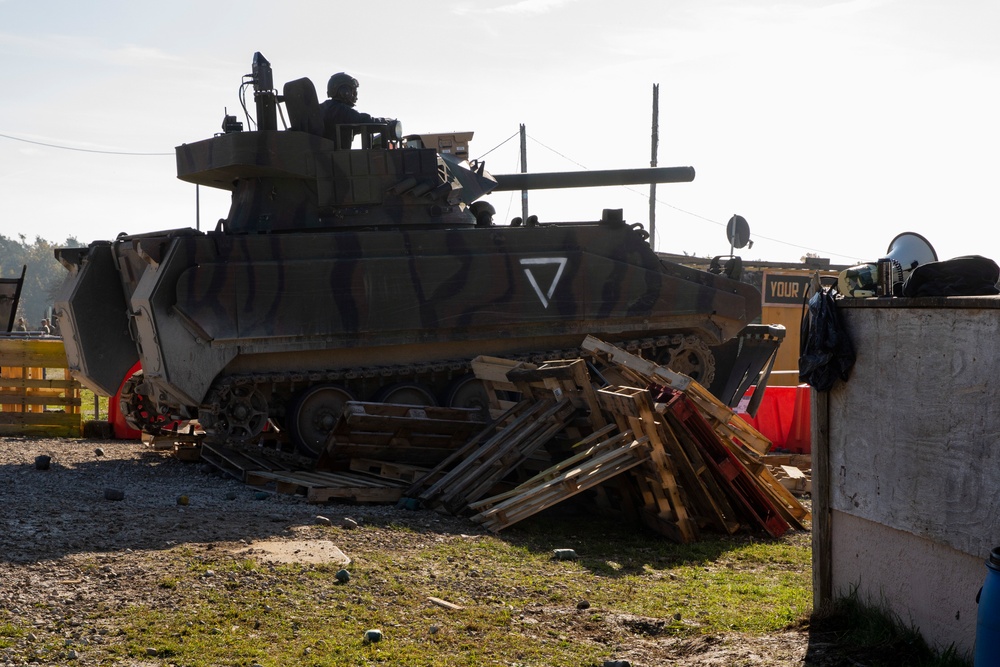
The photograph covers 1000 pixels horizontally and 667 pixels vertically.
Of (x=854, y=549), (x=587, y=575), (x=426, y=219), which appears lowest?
(x=587, y=575)

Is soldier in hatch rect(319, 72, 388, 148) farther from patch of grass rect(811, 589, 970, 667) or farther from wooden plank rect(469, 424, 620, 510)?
patch of grass rect(811, 589, 970, 667)

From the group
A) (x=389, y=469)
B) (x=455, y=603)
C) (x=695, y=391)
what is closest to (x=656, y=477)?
(x=695, y=391)

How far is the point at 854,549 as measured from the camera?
20.0ft

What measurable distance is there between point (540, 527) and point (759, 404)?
19.7 feet

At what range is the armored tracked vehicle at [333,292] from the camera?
1213 cm

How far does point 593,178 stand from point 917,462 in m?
11.2

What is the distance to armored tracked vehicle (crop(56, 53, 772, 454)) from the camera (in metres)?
12.1

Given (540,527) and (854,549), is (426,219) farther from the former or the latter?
(854,549)

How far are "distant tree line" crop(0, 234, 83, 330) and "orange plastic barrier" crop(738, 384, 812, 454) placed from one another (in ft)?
280

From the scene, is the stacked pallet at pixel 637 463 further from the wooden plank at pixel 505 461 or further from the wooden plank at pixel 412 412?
the wooden plank at pixel 412 412

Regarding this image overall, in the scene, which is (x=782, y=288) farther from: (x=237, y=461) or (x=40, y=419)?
(x=40, y=419)

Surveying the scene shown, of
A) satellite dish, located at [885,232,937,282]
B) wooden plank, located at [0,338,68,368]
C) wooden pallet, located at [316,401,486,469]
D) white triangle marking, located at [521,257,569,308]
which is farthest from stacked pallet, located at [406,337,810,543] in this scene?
wooden plank, located at [0,338,68,368]

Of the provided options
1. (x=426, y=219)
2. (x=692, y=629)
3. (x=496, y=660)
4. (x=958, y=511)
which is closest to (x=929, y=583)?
(x=958, y=511)

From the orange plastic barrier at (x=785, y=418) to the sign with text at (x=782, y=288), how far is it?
785cm
